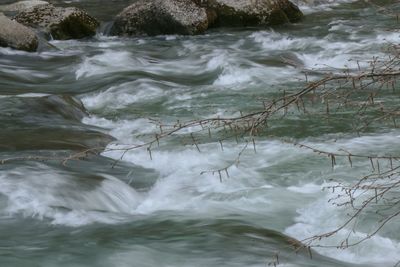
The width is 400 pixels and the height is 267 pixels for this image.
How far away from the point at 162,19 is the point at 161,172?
310 inches

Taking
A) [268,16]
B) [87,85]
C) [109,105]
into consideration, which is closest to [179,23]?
[268,16]

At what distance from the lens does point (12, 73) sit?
34.0 feet

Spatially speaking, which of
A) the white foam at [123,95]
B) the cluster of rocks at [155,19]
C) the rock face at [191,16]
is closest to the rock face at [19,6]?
the cluster of rocks at [155,19]

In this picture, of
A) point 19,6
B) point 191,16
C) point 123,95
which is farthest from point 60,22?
point 123,95

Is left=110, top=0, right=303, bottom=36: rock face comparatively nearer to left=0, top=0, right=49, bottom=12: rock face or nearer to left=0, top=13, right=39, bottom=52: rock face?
left=0, top=13, right=39, bottom=52: rock face

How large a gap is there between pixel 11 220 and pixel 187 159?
209cm

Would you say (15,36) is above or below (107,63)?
above

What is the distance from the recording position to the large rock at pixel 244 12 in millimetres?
14375

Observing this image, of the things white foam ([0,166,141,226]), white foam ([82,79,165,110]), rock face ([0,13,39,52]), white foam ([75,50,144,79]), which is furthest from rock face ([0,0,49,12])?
white foam ([0,166,141,226])

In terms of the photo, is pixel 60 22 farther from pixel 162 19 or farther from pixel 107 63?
pixel 107 63

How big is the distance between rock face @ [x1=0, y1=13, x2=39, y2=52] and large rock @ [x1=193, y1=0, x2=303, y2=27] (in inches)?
144

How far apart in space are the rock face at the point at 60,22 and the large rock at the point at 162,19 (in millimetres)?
546

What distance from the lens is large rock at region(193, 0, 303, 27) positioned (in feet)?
47.2

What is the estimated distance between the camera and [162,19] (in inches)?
543
